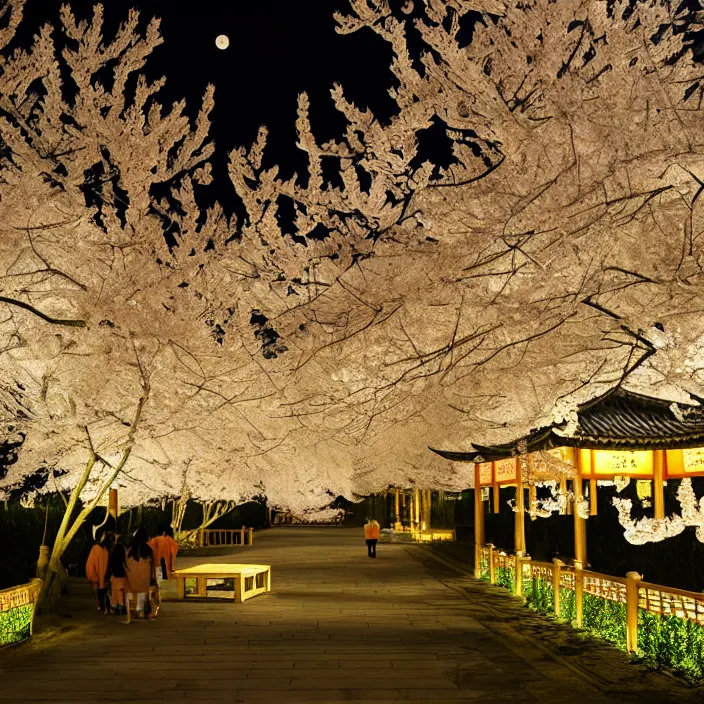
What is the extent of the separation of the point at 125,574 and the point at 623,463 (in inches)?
381

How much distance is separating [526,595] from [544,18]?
1335cm

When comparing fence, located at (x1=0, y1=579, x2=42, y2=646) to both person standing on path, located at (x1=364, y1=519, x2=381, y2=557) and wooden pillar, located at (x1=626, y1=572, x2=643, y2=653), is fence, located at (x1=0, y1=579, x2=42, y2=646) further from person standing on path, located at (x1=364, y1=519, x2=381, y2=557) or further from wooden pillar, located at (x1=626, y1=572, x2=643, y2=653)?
person standing on path, located at (x1=364, y1=519, x2=381, y2=557)

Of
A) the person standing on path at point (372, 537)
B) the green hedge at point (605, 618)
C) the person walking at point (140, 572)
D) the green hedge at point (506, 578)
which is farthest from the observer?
the person standing on path at point (372, 537)

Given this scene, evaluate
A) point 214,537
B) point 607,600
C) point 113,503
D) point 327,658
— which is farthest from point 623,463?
point 214,537

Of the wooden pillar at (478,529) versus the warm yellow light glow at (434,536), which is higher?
the wooden pillar at (478,529)

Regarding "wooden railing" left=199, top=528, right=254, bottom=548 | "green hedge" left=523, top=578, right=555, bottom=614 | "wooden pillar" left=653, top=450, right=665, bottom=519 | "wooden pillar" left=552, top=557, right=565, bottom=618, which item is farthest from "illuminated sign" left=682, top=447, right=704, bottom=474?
"wooden railing" left=199, top=528, right=254, bottom=548

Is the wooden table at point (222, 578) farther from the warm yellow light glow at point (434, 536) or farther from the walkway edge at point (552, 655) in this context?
the warm yellow light glow at point (434, 536)

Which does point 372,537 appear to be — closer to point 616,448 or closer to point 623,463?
point 623,463

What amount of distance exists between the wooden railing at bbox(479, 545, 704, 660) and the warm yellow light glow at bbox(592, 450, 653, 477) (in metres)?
2.41

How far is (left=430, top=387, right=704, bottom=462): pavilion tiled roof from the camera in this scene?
51.2 ft

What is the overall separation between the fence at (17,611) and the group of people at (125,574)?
1.44 m

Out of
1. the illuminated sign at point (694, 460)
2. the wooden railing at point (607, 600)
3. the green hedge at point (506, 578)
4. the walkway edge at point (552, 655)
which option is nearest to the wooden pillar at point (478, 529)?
the green hedge at point (506, 578)

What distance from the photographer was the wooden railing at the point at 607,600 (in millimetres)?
9969

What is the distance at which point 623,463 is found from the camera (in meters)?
17.6
